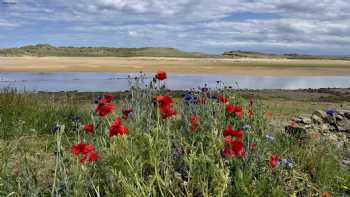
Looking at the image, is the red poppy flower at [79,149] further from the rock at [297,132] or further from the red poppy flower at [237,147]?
the rock at [297,132]

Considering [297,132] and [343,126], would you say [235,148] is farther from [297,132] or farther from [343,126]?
[343,126]

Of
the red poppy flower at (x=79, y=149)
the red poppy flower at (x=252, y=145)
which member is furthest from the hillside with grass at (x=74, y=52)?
the red poppy flower at (x=79, y=149)

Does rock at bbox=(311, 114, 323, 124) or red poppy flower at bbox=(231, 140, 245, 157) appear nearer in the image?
red poppy flower at bbox=(231, 140, 245, 157)

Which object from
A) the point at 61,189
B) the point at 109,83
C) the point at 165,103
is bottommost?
the point at 109,83

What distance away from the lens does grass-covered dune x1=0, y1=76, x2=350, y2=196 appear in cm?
353

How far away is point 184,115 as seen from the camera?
6285 mm

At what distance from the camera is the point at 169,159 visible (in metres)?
4.24

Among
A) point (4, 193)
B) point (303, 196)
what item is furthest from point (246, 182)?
point (4, 193)

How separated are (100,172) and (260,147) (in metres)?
1.61

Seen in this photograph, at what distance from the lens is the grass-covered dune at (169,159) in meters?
3.53

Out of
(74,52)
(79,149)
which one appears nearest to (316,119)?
(79,149)

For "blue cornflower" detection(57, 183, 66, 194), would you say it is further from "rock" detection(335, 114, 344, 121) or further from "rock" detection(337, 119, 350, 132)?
"rock" detection(335, 114, 344, 121)

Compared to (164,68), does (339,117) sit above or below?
above

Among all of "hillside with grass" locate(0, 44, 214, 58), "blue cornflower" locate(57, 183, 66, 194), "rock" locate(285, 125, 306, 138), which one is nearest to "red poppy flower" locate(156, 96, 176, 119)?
"blue cornflower" locate(57, 183, 66, 194)
